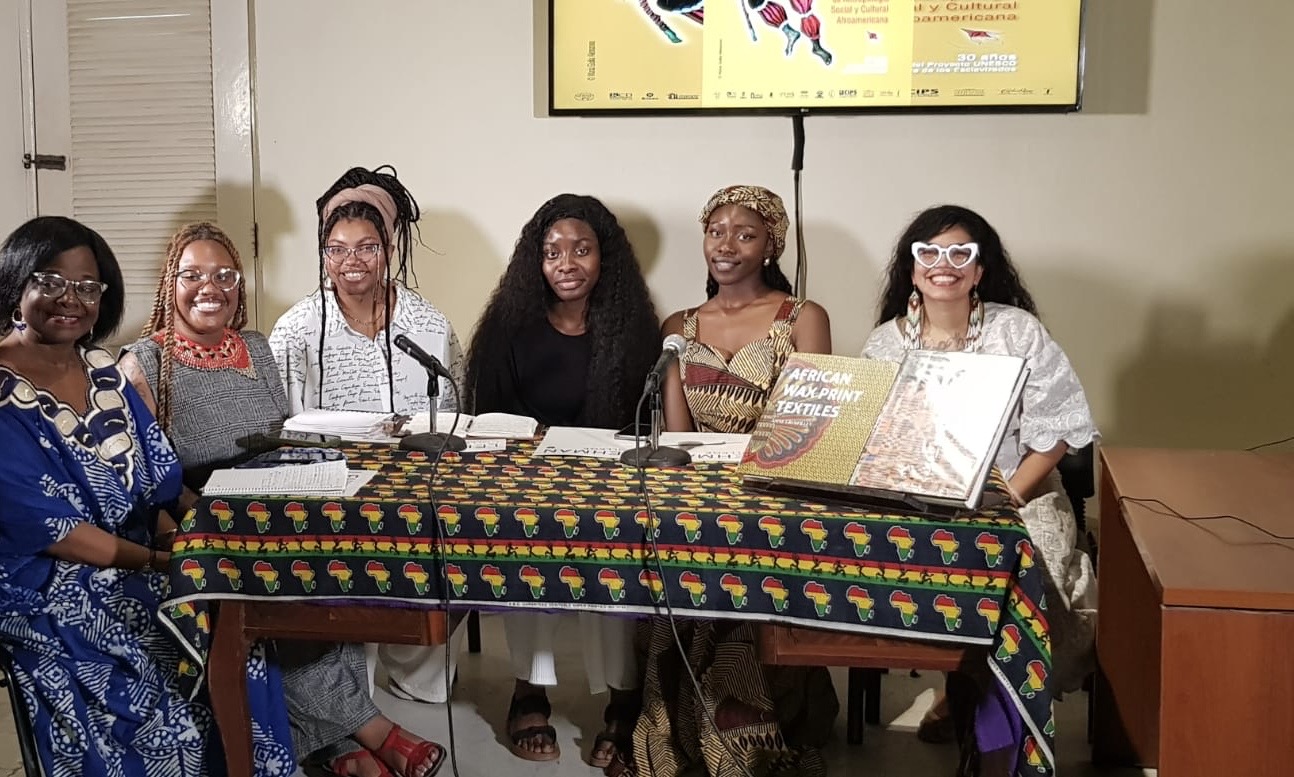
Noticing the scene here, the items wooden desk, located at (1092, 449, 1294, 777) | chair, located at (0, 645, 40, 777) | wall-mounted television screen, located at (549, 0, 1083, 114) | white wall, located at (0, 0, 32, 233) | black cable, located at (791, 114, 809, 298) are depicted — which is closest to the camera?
wooden desk, located at (1092, 449, 1294, 777)

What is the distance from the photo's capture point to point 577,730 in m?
3.05

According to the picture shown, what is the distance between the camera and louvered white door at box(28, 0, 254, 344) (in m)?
4.15

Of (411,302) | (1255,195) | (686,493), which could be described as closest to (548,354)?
(411,302)

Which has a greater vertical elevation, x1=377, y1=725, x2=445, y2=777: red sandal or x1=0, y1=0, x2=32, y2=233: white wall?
x1=0, y1=0, x2=32, y2=233: white wall

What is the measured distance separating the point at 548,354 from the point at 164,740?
148 centimetres

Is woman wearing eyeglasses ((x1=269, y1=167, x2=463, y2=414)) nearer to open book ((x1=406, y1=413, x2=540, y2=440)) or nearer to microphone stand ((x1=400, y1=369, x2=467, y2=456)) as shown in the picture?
open book ((x1=406, y1=413, x2=540, y2=440))

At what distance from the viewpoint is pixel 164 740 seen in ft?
7.79

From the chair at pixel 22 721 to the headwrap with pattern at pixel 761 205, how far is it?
210 cm

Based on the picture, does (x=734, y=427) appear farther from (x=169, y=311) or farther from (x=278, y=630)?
(x=169, y=311)

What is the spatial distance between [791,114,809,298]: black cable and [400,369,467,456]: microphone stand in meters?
1.66

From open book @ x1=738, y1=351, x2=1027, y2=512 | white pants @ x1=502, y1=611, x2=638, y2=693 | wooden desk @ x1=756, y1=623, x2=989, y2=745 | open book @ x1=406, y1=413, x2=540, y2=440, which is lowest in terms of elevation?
white pants @ x1=502, y1=611, x2=638, y2=693

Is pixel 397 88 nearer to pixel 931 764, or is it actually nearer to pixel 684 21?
pixel 684 21

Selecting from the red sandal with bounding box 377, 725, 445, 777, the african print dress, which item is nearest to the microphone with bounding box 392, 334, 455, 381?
the african print dress

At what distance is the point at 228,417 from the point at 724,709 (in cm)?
139
